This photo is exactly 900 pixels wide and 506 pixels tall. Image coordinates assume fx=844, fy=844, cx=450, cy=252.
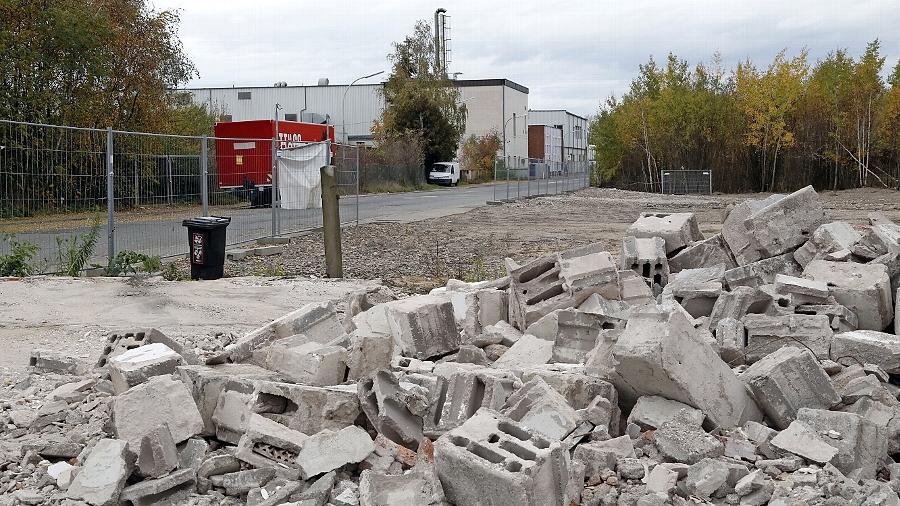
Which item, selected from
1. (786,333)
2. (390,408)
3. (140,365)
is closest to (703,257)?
(786,333)

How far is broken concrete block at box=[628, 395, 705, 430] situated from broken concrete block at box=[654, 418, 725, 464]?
0.25 feet

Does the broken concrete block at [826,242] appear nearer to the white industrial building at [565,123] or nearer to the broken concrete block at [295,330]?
the broken concrete block at [295,330]

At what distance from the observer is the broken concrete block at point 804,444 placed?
4570 mm

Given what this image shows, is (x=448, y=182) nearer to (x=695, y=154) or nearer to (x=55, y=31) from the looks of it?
(x=695, y=154)

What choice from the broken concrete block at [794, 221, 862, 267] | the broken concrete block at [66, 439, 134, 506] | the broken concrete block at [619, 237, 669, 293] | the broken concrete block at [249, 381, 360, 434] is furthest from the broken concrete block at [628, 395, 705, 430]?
the broken concrete block at [794, 221, 862, 267]

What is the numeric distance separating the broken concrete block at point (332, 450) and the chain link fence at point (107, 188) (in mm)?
8549

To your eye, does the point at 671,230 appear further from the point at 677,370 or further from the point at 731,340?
the point at 677,370

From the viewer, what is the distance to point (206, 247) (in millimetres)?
12211

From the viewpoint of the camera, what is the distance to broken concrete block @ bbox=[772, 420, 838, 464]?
4570mm

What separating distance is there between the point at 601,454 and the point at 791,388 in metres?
1.48

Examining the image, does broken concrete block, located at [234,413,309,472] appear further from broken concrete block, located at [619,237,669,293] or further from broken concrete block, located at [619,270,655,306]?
broken concrete block, located at [619,237,669,293]

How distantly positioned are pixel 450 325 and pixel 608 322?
127 cm

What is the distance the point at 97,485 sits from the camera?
443 centimetres

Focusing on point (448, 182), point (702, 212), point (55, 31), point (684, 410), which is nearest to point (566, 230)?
point (702, 212)
